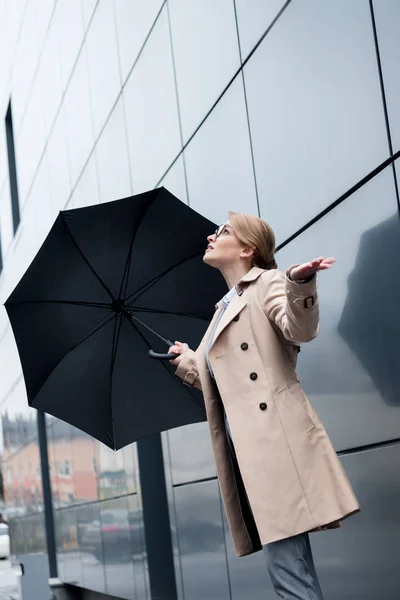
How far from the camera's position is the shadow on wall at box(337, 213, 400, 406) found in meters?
4.31

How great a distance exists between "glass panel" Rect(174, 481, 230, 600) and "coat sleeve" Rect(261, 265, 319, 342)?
422 centimetres

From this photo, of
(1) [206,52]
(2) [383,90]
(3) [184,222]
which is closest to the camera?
(2) [383,90]

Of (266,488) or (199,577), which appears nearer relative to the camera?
(266,488)

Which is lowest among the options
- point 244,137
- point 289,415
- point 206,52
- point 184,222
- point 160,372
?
point 289,415

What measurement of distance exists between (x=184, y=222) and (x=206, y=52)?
9.16 feet

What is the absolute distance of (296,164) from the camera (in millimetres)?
5523

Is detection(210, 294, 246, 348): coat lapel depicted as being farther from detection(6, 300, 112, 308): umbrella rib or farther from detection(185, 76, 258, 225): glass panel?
detection(185, 76, 258, 225): glass panel

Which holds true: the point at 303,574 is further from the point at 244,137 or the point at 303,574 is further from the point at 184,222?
the point at 244,137

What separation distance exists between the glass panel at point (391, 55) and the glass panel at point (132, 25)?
15.5 feet

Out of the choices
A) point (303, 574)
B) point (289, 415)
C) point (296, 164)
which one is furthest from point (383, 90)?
point (303, 574)

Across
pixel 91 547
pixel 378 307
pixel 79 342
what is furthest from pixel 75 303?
pixel 91 547

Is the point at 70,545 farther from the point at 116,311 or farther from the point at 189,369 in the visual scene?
the point at 189,369

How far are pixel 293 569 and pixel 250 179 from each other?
11.6 ft

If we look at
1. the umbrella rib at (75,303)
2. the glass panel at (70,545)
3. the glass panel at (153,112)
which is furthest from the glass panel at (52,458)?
the umbrella rib at (75,303)
